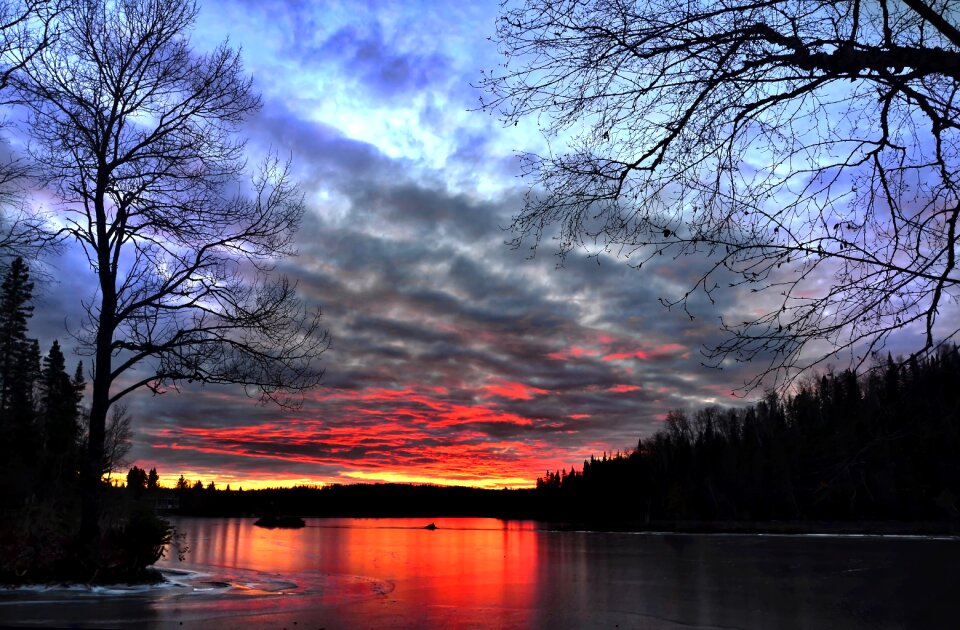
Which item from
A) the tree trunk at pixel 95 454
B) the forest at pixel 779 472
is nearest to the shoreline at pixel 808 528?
the forest at pixel 779 472

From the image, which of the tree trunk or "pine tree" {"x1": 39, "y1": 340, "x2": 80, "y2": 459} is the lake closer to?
the tree trunk

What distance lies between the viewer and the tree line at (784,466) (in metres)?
4.95

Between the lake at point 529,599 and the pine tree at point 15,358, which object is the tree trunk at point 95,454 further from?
the pine tree at point 15,358

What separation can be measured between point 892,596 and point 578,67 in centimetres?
2576

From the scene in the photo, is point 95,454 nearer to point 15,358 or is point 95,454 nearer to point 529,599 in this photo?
point 529,599

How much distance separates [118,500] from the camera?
57.7ft

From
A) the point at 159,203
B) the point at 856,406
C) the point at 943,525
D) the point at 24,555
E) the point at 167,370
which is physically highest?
the point at 159,203

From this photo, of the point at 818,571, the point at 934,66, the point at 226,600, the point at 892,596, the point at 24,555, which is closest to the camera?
the point at 934,66

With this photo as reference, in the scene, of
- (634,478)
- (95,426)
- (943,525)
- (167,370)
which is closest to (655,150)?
(167,370)

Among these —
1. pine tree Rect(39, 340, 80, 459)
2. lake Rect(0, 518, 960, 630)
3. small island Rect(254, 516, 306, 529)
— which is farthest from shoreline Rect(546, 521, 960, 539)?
pine tree Rect(39, 340, 80, 459)

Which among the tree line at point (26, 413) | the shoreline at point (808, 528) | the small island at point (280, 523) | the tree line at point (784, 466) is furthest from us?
the small island at point (280, 523)

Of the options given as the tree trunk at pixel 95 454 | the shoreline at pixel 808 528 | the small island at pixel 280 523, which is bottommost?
the small island at pixel 280 523

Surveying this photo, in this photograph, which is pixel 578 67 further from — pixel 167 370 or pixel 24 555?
pixel 24 555

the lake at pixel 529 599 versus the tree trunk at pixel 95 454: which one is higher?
the tree trunk at pixel 95 454
